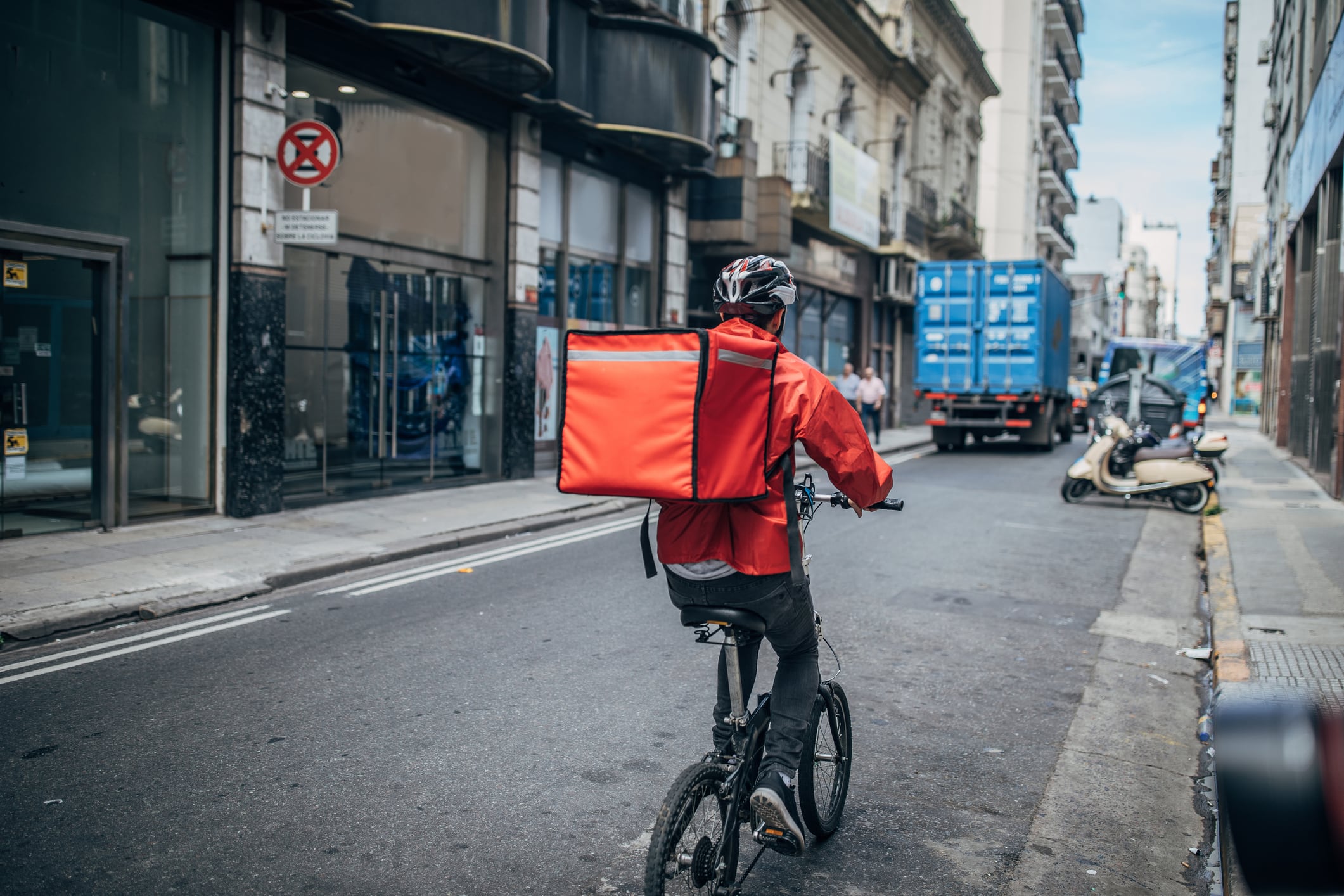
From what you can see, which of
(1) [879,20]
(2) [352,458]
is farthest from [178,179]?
(1) [879,20]

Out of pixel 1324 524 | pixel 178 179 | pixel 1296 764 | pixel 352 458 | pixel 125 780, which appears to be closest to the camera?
pixel 1296 764

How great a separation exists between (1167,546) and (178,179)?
1078 cm

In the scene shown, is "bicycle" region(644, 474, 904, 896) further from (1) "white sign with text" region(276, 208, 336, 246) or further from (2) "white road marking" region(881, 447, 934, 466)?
(2) "white road marking" region(881, 447, 934, 466)

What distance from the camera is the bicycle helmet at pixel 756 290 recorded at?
3.10 m

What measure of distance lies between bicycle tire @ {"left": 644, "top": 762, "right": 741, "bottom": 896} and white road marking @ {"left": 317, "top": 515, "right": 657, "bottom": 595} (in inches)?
217

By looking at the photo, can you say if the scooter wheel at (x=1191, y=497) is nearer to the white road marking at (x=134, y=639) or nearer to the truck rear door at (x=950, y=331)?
the truck rear door at (x=950, y=331)

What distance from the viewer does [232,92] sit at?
10.6 metres

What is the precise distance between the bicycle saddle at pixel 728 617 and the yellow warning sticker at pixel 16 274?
861 cm

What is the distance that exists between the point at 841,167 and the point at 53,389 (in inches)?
686

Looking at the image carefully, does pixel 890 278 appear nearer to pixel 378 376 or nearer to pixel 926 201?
pixel 926 201

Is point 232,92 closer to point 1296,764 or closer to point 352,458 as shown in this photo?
point 352,458

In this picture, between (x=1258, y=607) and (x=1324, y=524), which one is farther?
(x=1324, y=524)

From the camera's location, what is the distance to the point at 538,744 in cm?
462

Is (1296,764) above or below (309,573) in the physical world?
above
